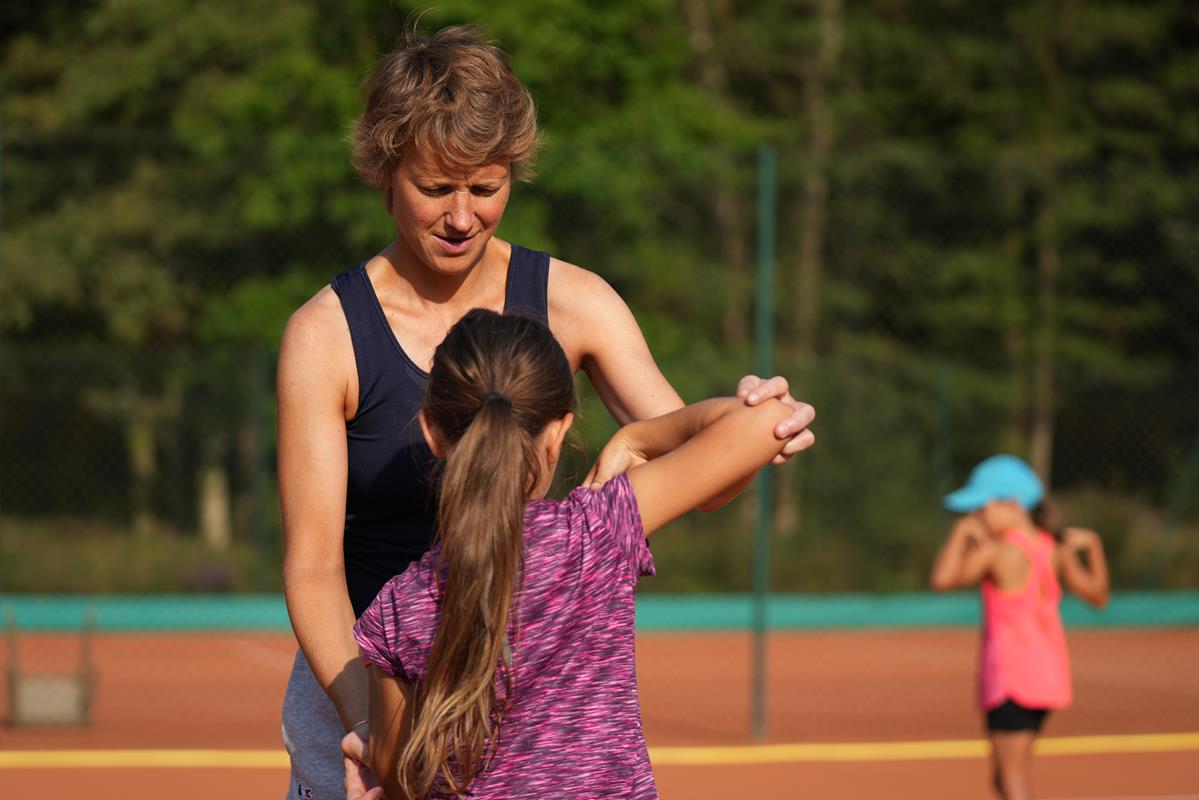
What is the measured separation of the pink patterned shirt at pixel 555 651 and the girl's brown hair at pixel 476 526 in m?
0.02

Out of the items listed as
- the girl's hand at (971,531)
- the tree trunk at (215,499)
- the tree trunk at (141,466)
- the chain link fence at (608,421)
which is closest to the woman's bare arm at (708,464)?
the girl's hand at (971,531)

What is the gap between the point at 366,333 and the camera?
2414 mm

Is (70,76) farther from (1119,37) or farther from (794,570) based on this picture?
(1119,37)

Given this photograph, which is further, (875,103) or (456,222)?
(875,103)

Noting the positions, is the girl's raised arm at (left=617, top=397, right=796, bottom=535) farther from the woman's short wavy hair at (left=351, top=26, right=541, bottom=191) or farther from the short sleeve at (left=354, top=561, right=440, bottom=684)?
the woman's short wavy hair at (left=351, top=26, right=541, bottom=191)

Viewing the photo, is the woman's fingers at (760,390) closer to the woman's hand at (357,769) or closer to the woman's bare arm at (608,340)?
the woman's bare arm at (608,340)

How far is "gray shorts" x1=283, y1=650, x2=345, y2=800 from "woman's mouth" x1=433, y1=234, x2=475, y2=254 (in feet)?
2.15

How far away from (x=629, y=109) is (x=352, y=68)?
2677mm

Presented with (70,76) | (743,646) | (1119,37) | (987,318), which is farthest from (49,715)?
(1119,37)

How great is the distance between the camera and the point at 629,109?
1582cm

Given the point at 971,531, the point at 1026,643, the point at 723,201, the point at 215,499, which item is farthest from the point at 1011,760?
the point at 723,201

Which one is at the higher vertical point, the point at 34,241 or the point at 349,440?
the point at 34,241

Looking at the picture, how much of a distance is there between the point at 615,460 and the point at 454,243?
0.41 m

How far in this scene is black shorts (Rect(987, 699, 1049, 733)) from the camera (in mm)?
5902
